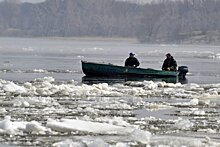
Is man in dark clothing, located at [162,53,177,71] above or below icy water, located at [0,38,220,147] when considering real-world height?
above

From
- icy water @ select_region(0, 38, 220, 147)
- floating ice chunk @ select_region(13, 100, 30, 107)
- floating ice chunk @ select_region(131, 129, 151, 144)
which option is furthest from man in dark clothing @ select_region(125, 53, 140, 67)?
floating ice chunk @ select_region(131, 129, 151, 144)

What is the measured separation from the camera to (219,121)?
13.9 metres

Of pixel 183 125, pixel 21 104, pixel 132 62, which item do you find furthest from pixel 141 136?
pixel 132 62

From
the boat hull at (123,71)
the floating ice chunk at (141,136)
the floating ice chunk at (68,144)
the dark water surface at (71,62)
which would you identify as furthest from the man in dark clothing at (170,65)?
the floating ice chunk at (68,144)

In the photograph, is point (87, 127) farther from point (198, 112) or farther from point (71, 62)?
point (71, 62)

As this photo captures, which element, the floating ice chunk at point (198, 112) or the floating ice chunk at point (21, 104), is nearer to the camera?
the floating ice chunk at point (198, 112)

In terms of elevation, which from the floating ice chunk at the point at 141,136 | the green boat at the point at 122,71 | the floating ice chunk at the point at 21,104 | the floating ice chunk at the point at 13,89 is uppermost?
the green boat at the point at 122,71

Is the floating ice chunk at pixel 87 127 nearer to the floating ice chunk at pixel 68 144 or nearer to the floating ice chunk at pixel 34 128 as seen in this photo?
the floating ice chunk at pixel 34 128

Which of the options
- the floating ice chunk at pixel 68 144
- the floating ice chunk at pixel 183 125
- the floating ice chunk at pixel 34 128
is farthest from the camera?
the floating ice chunk at pixel 183 125

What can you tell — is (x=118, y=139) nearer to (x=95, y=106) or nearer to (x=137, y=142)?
(x=137, y=142)

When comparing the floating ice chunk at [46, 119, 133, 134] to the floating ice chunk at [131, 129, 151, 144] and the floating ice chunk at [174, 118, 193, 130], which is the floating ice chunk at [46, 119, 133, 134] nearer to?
the floating ice chunk at [131, 129, 151, 144]

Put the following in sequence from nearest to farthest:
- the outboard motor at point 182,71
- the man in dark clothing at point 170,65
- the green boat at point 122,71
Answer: the green boat at point 122,71 < the man in dark clothing at point 170,65 < the outboard motor at point 182,71

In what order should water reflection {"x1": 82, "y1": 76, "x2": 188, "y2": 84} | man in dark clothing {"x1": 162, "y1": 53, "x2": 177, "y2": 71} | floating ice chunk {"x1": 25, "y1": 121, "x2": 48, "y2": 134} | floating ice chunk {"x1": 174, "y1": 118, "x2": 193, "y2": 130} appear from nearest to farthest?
floating ice chunk {"x1": 25, "y1": 121, "x2": 48, "y2": 134} → floating ice chunk {"x1": 174, "y1": 118, "x2": 193, "y2": 130} → water reflection {"x1": 82, "y1": 76, "x2": 188, "y2": 84} → man in dark clothing {"x1": 162, "y1": 53, "x2": 177, "y2": 71}

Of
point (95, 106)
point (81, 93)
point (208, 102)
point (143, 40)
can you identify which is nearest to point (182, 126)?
point (95, 106)
